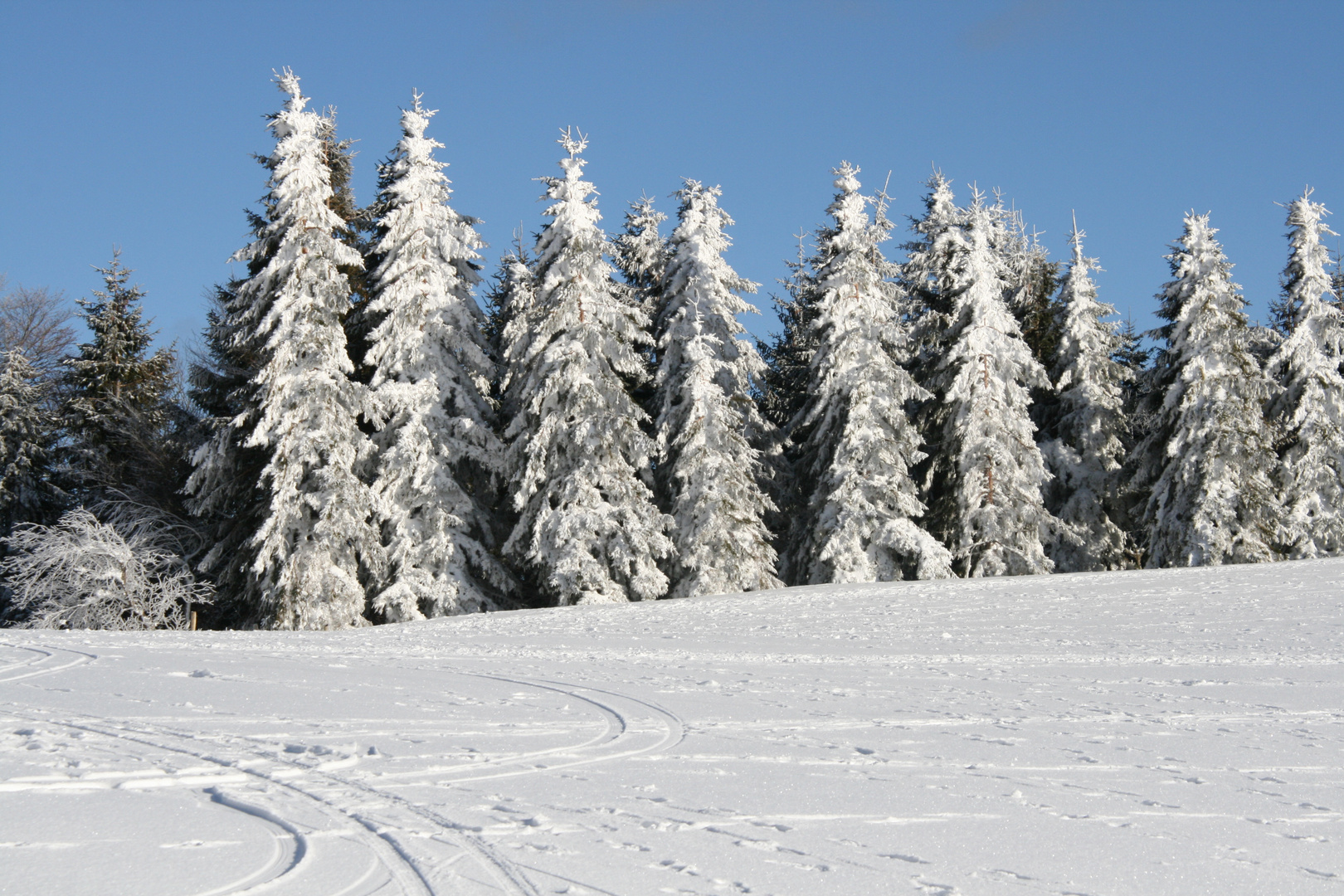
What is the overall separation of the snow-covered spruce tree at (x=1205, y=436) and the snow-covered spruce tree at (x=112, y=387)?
2764 centimetres

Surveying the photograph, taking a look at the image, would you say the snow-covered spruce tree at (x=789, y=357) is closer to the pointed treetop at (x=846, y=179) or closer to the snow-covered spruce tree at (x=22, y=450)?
the pointed treetop at (x=846, y=179)

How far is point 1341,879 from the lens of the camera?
477cm

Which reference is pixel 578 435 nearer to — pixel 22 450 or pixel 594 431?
pixel 594 431

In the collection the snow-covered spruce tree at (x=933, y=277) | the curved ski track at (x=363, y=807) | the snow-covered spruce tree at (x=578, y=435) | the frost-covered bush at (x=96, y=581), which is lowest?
the curved ski track at (x=363, y=807)

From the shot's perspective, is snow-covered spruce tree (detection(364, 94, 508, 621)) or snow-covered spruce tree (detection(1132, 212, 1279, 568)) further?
snow-covered spruce tree (detection(1132, 212, 1279, 568))

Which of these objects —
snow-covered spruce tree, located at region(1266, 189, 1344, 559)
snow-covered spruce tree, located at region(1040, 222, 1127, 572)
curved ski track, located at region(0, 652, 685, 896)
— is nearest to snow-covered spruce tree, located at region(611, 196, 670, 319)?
snow-covered spruce tree, located at region(1040, 222, 1127, 572)

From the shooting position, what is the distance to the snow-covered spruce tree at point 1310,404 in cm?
2767

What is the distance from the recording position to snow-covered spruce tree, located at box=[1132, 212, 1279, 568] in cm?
2633

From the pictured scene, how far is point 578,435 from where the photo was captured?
77.8ft

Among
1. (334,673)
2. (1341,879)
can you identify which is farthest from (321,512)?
(1341,879)

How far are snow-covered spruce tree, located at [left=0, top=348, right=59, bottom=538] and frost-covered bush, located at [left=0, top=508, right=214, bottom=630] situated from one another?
17.5 ft

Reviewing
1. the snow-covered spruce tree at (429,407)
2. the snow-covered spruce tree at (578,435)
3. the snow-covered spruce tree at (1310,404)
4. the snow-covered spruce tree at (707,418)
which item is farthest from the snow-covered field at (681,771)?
the snow-covered spruce tree at (1310,404)

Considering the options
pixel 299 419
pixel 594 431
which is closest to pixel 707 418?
pixel 594 431

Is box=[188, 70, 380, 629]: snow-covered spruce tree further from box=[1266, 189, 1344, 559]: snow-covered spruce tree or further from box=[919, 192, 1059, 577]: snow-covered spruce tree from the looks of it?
box=[1266, 189, 1344, 559]: snow-covered spruce tree
